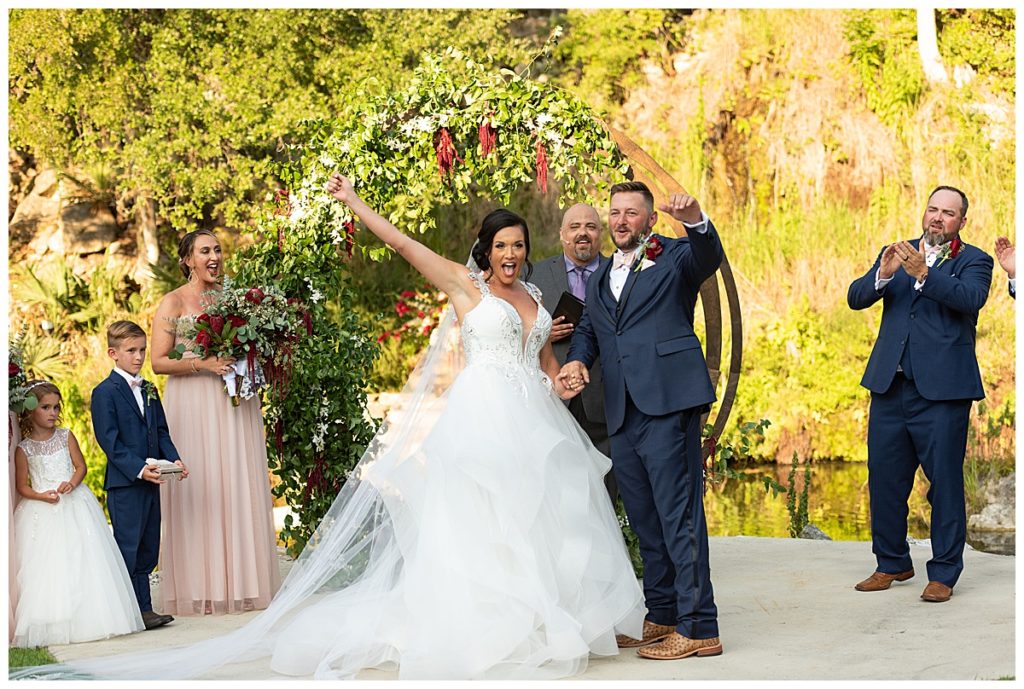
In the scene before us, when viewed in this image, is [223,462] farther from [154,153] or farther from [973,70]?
[973,70]

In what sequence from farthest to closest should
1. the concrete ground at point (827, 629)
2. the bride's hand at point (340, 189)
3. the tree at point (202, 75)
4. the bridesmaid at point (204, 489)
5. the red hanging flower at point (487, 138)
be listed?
1. the tree at point (202, 75)
2. the red hanging flower at point (487, 138)
3. the bridesmaid at point (204, 489)
4. the bride's hand at point (340, 189)
5. the concrete ground at point (827, 629)

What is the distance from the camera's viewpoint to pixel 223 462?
239 inches

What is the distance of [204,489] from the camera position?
19.9 ft

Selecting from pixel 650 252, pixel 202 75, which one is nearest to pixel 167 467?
pixel 650 252

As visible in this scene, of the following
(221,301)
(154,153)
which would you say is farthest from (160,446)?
(154,153)

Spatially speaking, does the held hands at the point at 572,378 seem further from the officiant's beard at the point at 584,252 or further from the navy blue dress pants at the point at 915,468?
the navy blue dress pants at the point at 915,468

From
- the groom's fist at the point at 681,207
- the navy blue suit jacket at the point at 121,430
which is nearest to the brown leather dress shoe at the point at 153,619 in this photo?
the navy blue suit jacket at the point at 121,430

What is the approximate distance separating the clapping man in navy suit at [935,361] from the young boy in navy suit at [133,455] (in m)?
3.66

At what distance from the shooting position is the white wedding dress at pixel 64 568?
17.6 feet

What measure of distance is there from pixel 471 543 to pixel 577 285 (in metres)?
A: 1.98

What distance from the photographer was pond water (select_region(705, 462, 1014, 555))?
32.3ft

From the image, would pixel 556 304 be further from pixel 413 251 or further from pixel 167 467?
pixel 167 467

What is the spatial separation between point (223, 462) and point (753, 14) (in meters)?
12.5

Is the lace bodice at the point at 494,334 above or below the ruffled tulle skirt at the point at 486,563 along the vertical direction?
above
